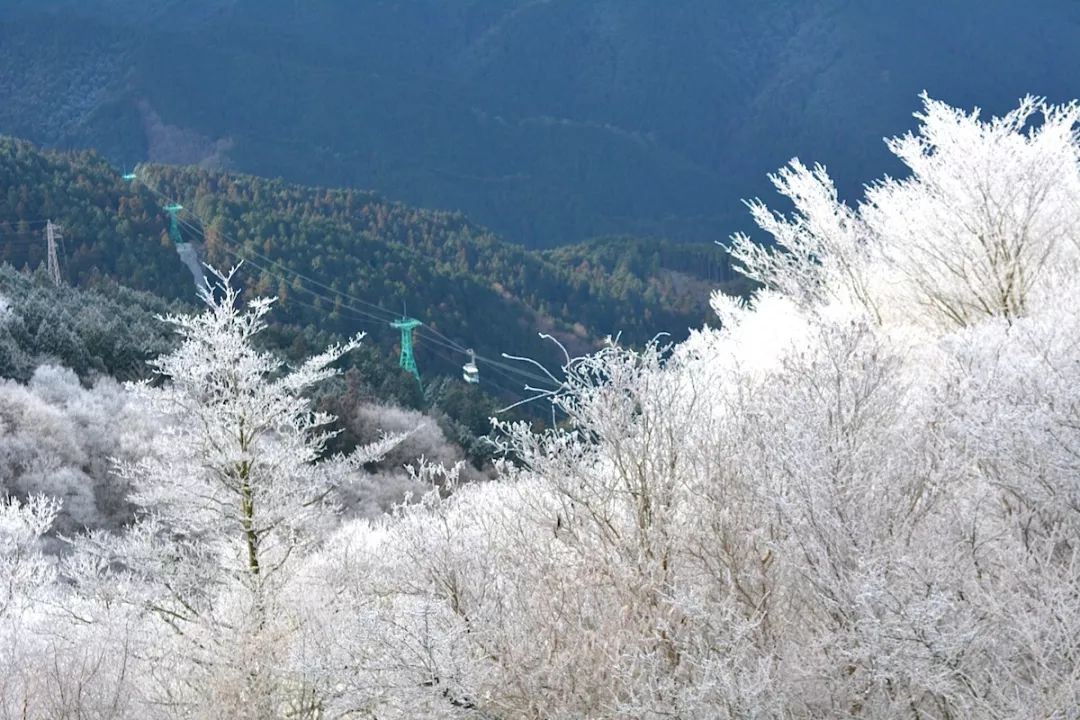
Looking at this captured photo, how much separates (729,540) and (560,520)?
79.6 inches

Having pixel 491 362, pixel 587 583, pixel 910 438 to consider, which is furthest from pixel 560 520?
pixel 491 362

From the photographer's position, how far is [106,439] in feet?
98.3

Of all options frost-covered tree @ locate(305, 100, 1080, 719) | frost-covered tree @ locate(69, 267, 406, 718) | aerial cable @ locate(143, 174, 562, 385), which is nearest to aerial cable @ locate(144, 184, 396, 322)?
aerial cable @ locate(143, 174, 562, 385)

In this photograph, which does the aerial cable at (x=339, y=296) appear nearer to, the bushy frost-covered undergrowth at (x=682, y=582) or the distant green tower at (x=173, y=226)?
the distant green tower at (x=173, y=226)

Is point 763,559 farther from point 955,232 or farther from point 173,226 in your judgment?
point 173,226

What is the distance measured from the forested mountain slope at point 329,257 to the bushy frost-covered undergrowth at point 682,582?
141ft

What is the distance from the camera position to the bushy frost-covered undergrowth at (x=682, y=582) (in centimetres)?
1091

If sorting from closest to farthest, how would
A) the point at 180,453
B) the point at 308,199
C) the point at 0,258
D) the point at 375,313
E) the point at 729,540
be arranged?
the point at 729,540, the point at 180,453, the point at 0,258, the point at 375,313, the point at 308,199

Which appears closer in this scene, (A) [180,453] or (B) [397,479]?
(A) [180,453]

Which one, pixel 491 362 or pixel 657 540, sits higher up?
pixel 491 362

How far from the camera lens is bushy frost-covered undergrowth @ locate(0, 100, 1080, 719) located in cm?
1091

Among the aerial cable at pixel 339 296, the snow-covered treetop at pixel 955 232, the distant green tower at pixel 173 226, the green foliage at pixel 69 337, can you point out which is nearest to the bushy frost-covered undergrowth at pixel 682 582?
the snow-covered treetop at pixel 955 232

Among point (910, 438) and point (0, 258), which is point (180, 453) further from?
point (0, 258)

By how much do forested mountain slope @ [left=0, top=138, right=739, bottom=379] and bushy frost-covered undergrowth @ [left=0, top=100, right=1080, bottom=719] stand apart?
4307 centimetres
